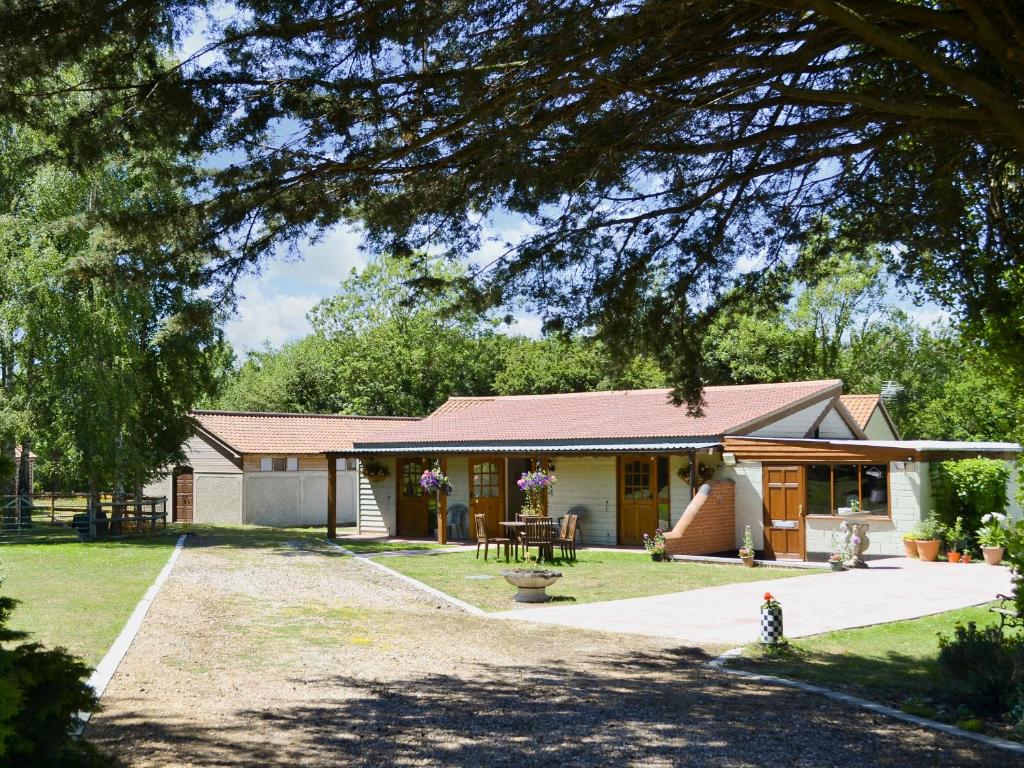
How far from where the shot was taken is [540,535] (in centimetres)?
1978

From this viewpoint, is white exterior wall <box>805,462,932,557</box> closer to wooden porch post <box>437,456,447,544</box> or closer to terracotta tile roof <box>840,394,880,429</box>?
terracotta tile roof <box>840,394,880,429</box>

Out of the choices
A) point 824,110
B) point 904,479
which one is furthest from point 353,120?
point 904,479

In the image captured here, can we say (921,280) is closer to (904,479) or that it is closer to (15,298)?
(904,479)

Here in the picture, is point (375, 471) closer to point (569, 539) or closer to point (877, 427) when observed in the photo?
point (569, 539)

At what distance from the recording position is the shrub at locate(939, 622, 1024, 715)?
7.09 meters

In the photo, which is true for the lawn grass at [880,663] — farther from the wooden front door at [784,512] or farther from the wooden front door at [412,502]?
the wooden front door at [412,502]

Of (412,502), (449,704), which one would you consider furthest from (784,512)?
(449,704)

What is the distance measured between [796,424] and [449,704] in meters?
17.1

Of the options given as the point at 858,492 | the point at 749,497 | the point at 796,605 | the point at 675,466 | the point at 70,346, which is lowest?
the point at 796,605

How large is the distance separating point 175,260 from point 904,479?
16961 mm

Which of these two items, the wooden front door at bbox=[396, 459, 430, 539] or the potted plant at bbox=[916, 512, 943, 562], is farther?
the wooden front door at bbox=[396, 459, 430, 539]

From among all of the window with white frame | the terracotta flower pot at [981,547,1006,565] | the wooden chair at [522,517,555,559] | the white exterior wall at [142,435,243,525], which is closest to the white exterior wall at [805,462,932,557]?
the terracotta flower pot at [981,547,1006,565]

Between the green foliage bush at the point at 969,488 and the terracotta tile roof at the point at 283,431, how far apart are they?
726 inches

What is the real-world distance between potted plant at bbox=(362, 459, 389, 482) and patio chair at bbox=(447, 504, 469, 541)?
272cm
